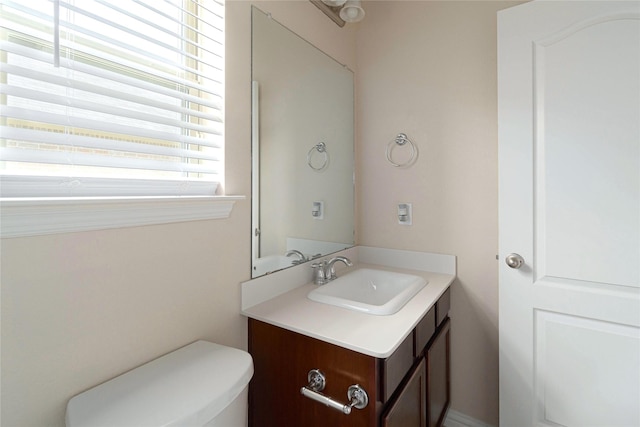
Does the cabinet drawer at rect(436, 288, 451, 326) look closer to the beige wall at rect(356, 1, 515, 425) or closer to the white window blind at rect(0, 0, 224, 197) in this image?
the beige wall at rect(356, 1, 515, 425)

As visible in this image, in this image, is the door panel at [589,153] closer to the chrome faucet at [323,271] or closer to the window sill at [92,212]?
the chrome faucet at [323,271]

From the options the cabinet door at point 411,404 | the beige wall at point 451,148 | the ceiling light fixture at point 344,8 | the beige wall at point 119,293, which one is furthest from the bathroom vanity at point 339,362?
the ceiling light fixture at point 344,8

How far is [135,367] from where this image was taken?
87 cm

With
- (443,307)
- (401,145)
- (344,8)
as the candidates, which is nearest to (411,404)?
(443,307)

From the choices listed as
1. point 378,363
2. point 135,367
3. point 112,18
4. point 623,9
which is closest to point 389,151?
point 623,9

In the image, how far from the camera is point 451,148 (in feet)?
5.35

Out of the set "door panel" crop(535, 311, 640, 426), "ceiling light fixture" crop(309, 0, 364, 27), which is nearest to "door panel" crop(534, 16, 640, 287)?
"door panel" crop(535, 311, 640, 426)

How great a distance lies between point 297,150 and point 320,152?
0.19 metres

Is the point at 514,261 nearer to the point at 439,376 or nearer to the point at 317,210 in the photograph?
the point at 439,376

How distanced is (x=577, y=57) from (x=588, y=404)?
54.3 inches

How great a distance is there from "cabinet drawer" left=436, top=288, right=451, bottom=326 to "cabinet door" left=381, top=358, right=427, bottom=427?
10.5 inches

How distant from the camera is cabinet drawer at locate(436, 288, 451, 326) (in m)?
1.42

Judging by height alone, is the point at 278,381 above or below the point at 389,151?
below

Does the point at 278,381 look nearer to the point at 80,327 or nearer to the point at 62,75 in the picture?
the point at 80,327
